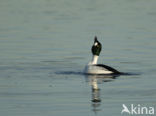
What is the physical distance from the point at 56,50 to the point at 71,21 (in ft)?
29.2

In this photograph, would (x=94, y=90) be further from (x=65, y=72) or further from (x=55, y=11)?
(x=55, y=11)

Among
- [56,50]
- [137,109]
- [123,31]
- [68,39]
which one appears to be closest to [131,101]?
[137,109]

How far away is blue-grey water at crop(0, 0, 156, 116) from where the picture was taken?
16.4 m

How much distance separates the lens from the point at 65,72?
21906mm

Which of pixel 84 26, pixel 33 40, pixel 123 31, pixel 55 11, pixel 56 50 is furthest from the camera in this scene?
pixel 55 11

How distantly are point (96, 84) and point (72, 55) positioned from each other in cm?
580

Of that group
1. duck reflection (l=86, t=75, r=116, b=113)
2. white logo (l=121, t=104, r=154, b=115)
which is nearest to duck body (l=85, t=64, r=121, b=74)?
duck reflection (l=86, t=75, r=116, b=113)

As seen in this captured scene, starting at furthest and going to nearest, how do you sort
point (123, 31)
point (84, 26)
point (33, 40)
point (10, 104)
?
point (84, 26) → point (123, 31) → point (33, 40) → point (10, 104)

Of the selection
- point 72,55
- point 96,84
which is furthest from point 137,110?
point 72,55

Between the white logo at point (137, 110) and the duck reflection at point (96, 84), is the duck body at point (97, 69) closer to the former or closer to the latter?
the duck reflection at point (96, 84)

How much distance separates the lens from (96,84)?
19.6 metres

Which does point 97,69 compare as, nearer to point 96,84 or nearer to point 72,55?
point 96,84

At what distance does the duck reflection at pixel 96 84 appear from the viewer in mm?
16172

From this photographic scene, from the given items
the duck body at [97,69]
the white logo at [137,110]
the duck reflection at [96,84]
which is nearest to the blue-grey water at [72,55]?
the duck reflection at [96,84]
